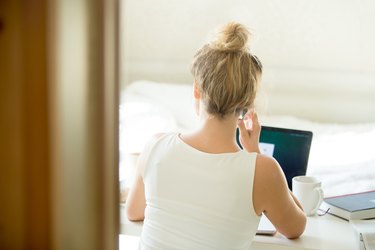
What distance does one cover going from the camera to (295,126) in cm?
211

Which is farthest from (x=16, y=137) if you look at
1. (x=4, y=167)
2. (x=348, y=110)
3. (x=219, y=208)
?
(x=348, y=110)

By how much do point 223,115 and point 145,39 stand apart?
4.70 feet

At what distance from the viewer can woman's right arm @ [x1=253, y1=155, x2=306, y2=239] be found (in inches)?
38.8

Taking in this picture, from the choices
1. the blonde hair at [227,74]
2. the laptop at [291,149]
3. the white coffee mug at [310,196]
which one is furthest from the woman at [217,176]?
the laptop at [291,149]

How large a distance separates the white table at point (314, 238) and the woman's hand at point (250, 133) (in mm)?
206

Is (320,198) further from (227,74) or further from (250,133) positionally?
(227,74)

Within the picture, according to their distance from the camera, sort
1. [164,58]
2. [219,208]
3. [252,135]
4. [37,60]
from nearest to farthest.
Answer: [37,60], [219,208], [252,135], [164,58]

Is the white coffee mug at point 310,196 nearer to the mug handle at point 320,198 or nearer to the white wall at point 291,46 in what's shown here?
the mug handle at point 320,198

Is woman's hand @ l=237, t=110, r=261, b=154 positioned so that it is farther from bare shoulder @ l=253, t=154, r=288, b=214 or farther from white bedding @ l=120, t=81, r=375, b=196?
white bedding @ l=120, t=81, r=375, b=196

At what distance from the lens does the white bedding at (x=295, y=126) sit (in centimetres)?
146

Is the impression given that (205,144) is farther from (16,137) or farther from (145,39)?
(145,39)

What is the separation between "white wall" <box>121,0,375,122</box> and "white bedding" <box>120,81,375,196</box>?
95 millimetres

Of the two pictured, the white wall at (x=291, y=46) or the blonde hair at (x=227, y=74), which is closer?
the blonde hair at (x=227, y=74)

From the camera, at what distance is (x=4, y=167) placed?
12.1 inches
